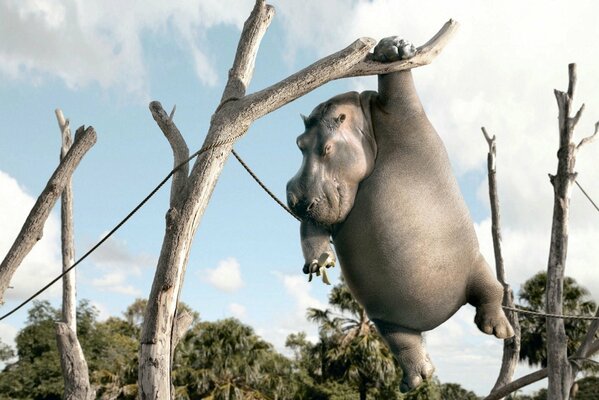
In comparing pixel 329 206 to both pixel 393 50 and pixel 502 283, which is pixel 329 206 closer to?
pixel 393 50

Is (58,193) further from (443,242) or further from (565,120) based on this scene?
(565,120)

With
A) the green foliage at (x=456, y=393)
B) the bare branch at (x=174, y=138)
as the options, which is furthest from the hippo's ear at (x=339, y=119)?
the green foliage at (x=456, y=393)

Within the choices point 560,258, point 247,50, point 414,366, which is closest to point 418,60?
point 414,366

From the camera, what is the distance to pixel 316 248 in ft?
7.73

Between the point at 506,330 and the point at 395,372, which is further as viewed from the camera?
the point at 395,372

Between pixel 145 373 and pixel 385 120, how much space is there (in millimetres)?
1730

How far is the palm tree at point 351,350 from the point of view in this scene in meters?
15.7

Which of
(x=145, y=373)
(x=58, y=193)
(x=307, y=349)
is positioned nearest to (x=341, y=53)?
(x=145, y=373)

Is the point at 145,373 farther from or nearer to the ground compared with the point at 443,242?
nearer to the ground

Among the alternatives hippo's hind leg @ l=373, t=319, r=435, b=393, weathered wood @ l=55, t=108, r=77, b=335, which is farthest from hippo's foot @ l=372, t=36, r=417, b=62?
weathered wood @ l=55, t=108, r=77, b=335

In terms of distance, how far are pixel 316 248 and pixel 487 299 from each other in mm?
638

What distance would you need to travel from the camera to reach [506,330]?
8.46ft

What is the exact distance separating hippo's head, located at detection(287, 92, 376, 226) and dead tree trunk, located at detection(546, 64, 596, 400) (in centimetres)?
524

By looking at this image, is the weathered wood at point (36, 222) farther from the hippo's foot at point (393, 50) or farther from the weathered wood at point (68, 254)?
the weathered wood at point (68, 254)
